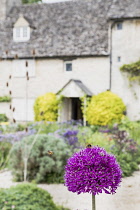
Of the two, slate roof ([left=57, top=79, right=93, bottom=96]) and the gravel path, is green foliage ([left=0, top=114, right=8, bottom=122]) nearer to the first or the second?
slate roof ([left=57, top=79, right=93, bottom=96])

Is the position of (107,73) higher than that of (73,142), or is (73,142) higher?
(107,73)

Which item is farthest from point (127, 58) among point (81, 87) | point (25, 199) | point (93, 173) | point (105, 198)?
point (93, 173)

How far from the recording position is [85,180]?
1455mm

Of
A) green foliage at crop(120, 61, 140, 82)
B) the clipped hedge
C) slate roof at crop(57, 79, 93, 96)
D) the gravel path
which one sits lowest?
the gravel path

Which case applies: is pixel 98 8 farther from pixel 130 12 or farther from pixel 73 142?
pixel 73 142

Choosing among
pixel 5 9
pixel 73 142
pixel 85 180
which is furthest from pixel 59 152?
pixel 5 9

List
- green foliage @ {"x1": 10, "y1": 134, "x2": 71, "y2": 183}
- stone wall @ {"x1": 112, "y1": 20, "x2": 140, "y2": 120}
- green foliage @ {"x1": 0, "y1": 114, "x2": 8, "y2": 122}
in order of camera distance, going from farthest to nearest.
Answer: green foliage @ {"x1": 0, "y1": 114, "x2": 8, "y2": 122} → stone wall @ {"x1": 112, "y1": 20, "x2": 140, "y2": 120} → green foliage @ {"x1": 10, "y1": 134, "x2": 71, "y2": 183}

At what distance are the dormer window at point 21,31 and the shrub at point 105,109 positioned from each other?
6133mm

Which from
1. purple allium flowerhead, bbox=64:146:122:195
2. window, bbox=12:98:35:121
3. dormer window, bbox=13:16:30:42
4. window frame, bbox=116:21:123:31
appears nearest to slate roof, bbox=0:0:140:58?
dormer window, bbox=13:16:30:42

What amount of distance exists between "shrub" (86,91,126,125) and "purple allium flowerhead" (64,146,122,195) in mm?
16604

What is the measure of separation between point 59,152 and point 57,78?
38.9 feet

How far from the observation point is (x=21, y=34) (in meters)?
22.0

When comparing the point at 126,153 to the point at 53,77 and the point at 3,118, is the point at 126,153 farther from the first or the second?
the point at 3,118

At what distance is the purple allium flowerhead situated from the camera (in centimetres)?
145
